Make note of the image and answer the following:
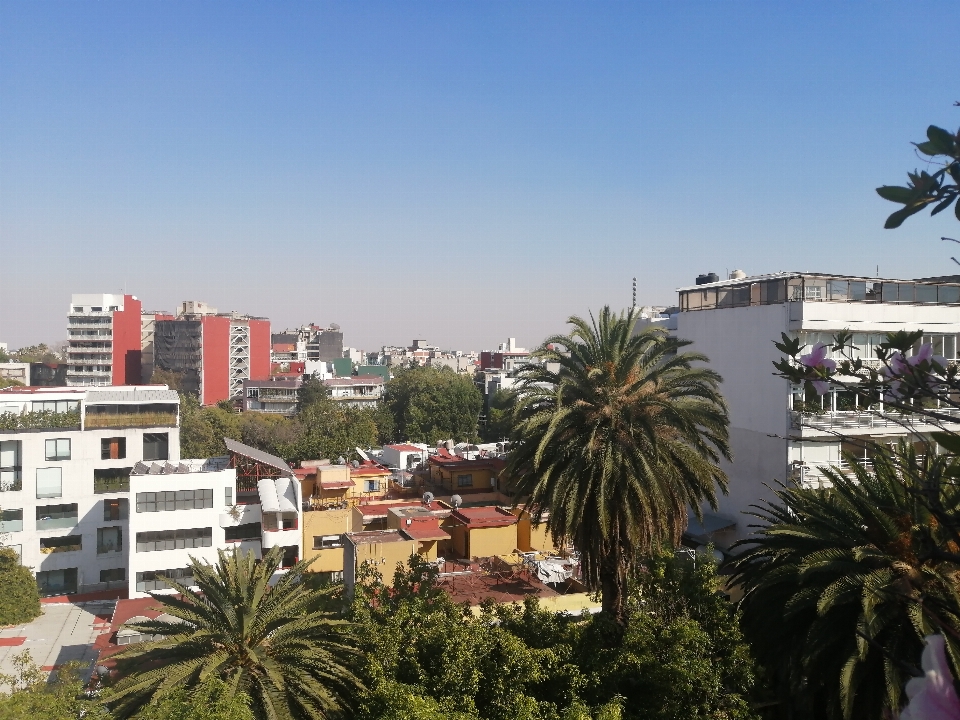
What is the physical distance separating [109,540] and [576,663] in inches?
1358

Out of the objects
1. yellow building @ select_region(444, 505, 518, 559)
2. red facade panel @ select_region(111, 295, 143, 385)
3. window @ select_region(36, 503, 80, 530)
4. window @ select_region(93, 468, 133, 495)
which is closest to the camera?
yellow building @ select_region(444, 505, 518, 559)

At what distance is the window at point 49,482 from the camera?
3653 cm

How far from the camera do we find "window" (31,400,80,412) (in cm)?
4303

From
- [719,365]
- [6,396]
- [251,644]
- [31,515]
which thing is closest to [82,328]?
[6,396]

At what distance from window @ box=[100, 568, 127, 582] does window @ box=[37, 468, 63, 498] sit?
4523mm

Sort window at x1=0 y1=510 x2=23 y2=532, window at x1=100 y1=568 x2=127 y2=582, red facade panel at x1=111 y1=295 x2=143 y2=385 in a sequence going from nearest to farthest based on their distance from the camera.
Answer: window at x1=0 y1=510 x2=23 y2=532
window at x1=100 y1=568 x2=127 y2=582
red facade panel at x1=111 y1=295 x2=143 y2=385

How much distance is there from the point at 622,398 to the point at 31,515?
3431 centimetres

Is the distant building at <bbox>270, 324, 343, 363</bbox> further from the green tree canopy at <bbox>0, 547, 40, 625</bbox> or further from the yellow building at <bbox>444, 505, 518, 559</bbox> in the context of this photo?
the yellow building at <bbox>444, 505, 518, 559</bbox>

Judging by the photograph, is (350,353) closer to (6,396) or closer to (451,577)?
(6,396)

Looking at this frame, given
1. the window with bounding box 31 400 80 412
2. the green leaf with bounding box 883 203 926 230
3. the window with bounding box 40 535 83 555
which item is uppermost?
the green leaf with bounding box 883 203 926 230

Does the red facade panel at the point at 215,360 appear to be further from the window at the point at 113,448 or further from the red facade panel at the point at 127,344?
the window at the point at 113,448

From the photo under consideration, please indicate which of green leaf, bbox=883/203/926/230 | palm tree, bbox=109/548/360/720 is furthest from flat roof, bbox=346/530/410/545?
green leaf, bbox=883/203/926/230

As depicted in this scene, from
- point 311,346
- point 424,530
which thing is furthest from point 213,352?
point 424,530

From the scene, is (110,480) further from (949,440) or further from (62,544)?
(949,440)
